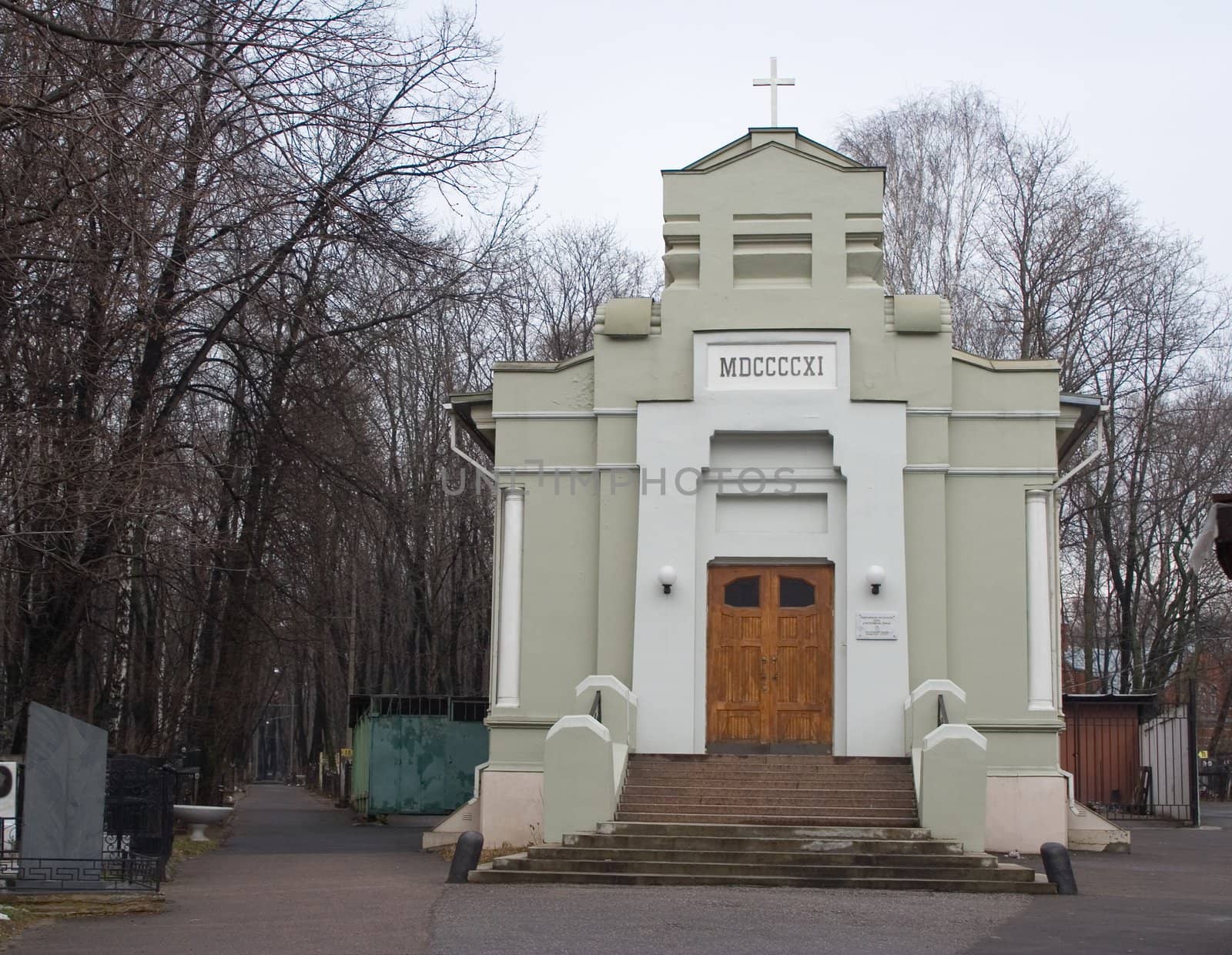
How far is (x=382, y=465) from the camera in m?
32.1

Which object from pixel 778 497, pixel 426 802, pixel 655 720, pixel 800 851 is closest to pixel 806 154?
pixel 778 497

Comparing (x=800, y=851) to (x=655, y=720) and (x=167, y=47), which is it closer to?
(x=655, y=720)

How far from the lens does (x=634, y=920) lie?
40.5 ft

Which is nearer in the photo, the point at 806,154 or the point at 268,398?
the point at 806,154

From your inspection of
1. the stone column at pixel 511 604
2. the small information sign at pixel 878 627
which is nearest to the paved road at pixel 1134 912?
the small information sign at pixel 878 627

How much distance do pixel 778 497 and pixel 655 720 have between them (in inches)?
129

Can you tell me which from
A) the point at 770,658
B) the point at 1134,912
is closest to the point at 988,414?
the point at 770,658

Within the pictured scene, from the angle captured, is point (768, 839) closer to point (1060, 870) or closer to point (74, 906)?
point (1060, 870)

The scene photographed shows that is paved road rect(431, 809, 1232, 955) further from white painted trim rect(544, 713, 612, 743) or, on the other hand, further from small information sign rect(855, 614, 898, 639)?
small information sign rect(855, 614, 898, 639)

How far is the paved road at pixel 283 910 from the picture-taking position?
11406mm

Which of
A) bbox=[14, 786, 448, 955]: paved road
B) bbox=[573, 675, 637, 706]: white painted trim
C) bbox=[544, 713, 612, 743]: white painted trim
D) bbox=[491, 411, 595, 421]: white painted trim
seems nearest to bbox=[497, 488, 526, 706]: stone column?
bbox=[491, 411, 595, 421]: white painted trim

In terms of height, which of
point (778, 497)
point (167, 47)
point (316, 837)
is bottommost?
point (316, 837)

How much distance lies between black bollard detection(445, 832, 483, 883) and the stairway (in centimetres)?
11

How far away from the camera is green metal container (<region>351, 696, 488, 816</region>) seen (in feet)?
100
